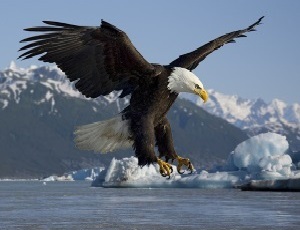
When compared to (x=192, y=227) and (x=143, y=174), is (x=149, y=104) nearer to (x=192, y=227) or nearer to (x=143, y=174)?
(x=192, y=227)

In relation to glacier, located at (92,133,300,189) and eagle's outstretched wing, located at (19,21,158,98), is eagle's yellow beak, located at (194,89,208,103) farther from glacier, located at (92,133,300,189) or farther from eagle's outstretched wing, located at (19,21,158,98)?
glacier, located at (92,133,300,189)

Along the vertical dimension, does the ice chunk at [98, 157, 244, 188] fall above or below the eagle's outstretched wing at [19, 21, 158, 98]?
above

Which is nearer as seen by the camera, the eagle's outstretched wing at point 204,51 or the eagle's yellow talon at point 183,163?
the eagle's yellow talon at point 183,163

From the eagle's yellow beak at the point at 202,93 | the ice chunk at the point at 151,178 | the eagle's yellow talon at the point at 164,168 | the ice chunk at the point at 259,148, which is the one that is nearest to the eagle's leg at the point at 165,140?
the eagle's yellow talon at the point at 164,168

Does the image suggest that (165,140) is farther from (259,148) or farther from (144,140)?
(259,148)

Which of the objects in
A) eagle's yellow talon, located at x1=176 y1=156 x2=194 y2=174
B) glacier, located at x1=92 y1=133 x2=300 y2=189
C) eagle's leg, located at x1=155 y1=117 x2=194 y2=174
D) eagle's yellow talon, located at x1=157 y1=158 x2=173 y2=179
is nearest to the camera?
eagle's yellow talon, located at x1=157 y1=158 x2=173 y2=179

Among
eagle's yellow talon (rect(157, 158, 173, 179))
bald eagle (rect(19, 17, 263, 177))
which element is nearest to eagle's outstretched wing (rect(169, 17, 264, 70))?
bald eagle (rect(19, 17, 263, 177))

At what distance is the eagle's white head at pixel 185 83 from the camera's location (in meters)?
8.39

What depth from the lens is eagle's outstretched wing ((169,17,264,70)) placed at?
33.3ft

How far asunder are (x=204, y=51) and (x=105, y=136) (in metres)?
2.05

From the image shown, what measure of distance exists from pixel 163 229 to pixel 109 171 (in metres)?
69.4

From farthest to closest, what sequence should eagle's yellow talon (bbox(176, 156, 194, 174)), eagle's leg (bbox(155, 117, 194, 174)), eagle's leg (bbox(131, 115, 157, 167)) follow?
eagle's leg (bbox(155, 117, 194, 174))
eagle's leg (bbox(131, 115, 157, 167))
eagle's yellow talon (bbox(176, 156, 194, 174))

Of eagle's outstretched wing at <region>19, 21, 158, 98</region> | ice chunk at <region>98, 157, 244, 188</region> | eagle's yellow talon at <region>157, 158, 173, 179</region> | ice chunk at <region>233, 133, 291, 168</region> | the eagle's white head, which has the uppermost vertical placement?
ice chunk at <region>233, 133, 291, 168</region>

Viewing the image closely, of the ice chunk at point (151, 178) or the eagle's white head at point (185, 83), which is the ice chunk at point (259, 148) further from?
the eagle's white head at point (185, 83)
